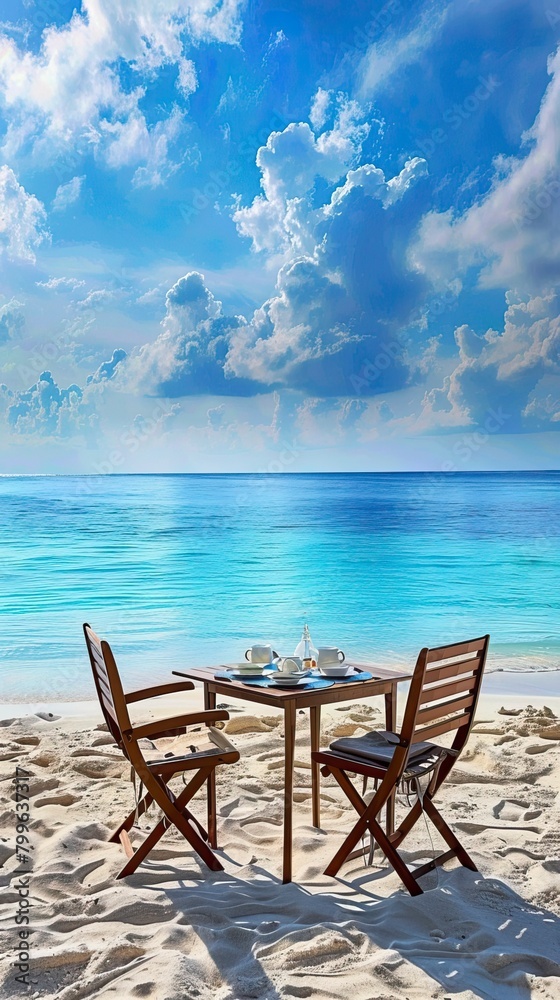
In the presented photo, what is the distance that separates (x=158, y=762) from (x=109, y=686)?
0.36 metres

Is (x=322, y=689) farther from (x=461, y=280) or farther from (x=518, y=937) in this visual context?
(x=461, y=280)

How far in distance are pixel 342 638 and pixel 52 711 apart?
5.46 m

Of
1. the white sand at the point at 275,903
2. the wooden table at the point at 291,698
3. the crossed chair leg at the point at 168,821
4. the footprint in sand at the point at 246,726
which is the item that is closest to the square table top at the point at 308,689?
the wooden table at the point at 291,698

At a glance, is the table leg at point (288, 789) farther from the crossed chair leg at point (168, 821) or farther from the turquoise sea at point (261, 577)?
the turquoise sea at point (261, 577)

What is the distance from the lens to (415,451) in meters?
41.7

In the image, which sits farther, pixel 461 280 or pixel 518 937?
pixel 461 280

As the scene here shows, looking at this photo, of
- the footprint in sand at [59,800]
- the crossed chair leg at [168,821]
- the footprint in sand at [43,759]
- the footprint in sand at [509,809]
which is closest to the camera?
the crossed chair leg at [168,821]

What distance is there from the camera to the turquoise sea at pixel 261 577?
34.0 feet

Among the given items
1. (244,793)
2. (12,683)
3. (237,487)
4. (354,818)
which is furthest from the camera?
(237,487)

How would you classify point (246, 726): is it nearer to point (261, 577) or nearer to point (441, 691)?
point (441, 691)

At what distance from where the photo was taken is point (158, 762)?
3.32 metres

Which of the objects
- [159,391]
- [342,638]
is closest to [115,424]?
[159,391]

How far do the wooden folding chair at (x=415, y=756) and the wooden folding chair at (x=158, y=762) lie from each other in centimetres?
45

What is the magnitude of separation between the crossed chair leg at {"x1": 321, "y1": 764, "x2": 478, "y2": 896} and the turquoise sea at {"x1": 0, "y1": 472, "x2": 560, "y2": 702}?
4.47 metres
